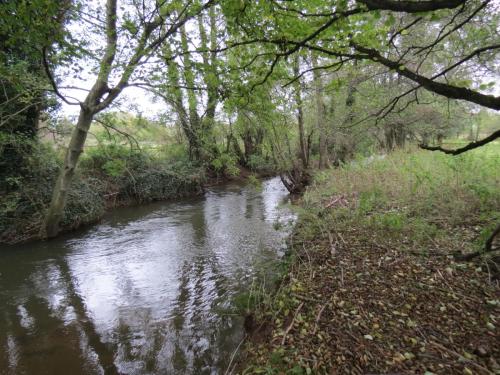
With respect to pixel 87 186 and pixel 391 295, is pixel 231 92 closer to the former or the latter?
pixel 391 295

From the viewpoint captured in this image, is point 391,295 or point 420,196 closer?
point 391,295

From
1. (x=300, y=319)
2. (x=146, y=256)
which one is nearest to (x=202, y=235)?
(x=146, y=256)

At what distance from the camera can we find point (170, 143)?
16406 millimetres

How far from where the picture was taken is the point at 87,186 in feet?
32.1

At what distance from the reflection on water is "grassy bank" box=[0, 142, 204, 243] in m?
0.75

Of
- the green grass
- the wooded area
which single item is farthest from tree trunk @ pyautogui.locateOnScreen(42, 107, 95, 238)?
Result: the green grass

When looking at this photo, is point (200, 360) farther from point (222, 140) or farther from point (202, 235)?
point (222, 140)

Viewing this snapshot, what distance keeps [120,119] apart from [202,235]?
443 cm

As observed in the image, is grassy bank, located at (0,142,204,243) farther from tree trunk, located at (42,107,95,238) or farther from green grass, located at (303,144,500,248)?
green grass, located at (303,144,500,248)

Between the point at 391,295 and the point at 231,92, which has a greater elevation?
the point at 231,92

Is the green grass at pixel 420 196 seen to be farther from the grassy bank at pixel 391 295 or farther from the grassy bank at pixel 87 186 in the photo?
the grassy bank at pixel 87 186

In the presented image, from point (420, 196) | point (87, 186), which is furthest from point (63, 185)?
point (420, 196)

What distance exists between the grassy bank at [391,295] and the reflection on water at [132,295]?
1.08 metres

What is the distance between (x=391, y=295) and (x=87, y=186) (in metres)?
10.2
